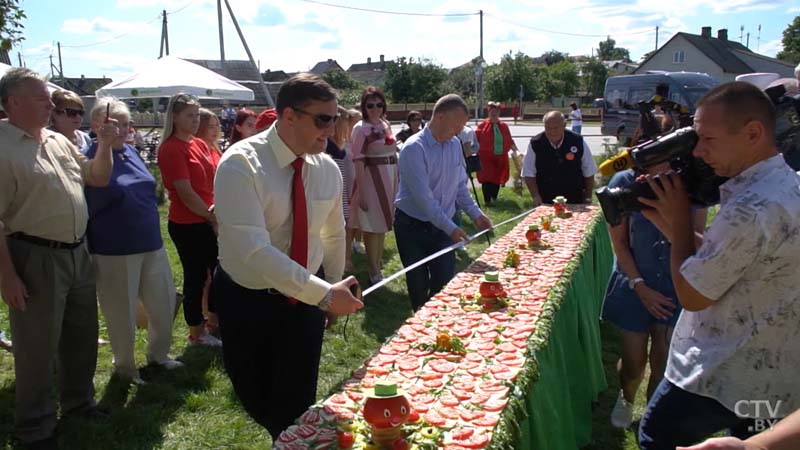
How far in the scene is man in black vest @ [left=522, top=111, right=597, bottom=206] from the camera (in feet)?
17.0

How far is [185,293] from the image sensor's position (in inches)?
159

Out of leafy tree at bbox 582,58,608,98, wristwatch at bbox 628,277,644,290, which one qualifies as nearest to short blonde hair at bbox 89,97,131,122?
wristwatch at bbox 628,277,644,290

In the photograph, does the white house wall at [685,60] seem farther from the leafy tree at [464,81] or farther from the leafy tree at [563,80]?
the leafy tree at [464,81]

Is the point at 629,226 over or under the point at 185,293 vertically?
over

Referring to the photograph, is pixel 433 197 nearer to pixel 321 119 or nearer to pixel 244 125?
pixel 244 125

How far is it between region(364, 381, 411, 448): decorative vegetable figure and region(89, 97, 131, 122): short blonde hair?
8.00 feet

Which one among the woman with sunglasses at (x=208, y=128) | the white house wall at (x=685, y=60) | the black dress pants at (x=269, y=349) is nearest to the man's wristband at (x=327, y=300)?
the black dress pants at (x=269, y=349)

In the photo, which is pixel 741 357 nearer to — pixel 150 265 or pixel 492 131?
pixel 150 265

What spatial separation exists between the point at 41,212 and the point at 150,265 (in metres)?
0.88

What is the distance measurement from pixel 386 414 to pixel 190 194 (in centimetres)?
257

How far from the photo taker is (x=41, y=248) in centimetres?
274

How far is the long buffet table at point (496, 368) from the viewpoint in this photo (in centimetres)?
164

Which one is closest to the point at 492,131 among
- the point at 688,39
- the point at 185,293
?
the point at 185,293

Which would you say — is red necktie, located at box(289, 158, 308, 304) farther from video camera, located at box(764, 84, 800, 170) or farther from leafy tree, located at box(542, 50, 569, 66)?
leafy tree, located at box(542, 50, 569, 66)
